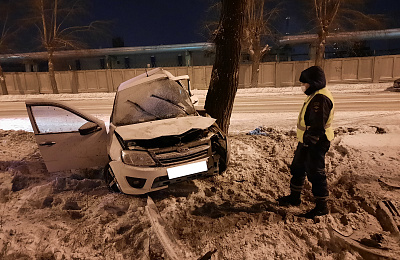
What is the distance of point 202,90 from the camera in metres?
23.0

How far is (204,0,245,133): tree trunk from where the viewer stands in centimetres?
510

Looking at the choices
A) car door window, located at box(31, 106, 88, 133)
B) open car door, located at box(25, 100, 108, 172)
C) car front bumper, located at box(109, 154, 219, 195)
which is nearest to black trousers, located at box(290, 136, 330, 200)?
car front bumper, located at box(109, 154, 219, 195)

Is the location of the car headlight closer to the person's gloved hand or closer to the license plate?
the license plate

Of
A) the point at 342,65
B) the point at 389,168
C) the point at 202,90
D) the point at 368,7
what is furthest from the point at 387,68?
the point at 389,168

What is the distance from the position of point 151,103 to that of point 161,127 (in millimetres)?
877

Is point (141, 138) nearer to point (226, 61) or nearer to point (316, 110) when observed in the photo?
point (316, 110)

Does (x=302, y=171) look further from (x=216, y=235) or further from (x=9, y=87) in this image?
(x=9, y=87)

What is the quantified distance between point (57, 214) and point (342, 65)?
2397cm

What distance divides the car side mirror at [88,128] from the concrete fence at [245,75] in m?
19.4

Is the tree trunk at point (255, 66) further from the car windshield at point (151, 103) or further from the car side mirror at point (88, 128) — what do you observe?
the car side mirror at point (88, 128)

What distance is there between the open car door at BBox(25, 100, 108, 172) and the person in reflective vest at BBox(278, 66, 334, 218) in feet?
11.1

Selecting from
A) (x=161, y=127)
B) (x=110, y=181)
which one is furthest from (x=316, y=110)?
(x=110, y=181)

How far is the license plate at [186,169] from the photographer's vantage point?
351 centimetres

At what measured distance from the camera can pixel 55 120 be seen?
4609 mm
